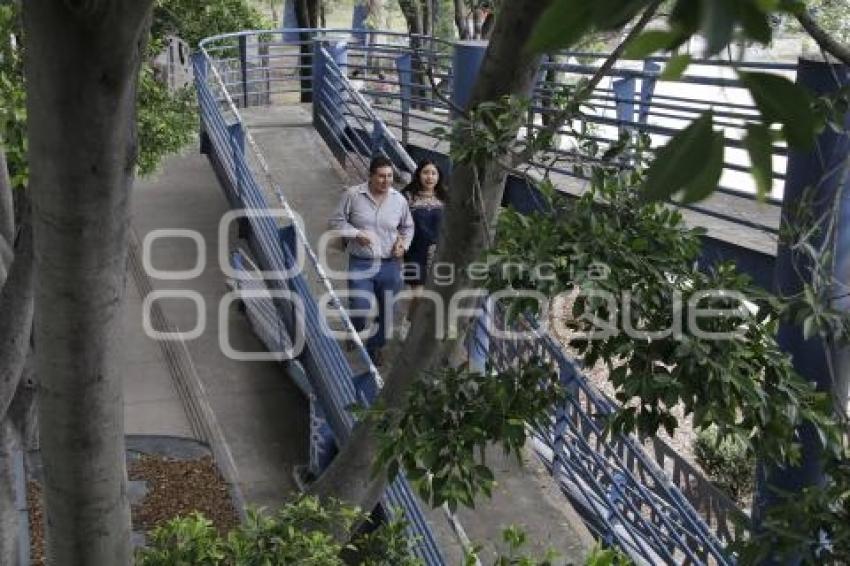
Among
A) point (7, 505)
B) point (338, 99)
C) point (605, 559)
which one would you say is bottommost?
point (7, 505)

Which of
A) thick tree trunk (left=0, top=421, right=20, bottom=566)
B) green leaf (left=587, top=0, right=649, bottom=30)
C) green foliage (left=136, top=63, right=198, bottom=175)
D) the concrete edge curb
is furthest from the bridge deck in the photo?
green leaf (left=587, top=0, right=649, bottom=30)

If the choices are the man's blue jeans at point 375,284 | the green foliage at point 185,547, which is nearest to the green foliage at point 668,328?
the green foliage at point 185,547

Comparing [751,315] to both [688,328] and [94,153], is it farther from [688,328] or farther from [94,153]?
[94,153]

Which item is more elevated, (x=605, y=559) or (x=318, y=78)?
(x=318, y=78)

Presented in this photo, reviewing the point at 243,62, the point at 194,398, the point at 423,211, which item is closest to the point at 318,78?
the point at 243,62

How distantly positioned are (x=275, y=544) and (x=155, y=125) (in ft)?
18.0

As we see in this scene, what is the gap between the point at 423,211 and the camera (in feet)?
23.7

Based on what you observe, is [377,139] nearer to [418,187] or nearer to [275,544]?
[418,187]

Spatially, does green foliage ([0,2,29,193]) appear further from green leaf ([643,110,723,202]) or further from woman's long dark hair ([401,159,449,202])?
green leaf ([643,110,723,202])

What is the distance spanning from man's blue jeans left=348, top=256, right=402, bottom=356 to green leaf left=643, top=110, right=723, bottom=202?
6.15m

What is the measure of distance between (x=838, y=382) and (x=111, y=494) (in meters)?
2.32

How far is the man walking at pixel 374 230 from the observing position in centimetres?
680

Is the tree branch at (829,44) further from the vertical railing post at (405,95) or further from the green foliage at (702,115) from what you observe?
the vertical railing post at (405,95)

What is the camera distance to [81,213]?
8.38ft
